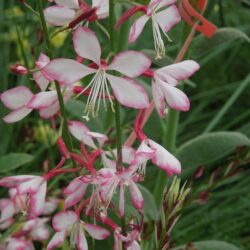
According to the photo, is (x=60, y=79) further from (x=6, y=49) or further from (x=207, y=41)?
(x=6, y=49)

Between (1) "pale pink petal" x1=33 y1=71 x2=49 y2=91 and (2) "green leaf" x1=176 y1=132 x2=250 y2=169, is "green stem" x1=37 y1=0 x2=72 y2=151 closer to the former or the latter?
(1) "pale pink petal" x1=33 y1=71 x2=49 y2=91

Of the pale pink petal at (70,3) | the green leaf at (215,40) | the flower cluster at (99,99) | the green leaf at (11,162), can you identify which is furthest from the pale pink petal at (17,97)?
the green leaf at (215,40)

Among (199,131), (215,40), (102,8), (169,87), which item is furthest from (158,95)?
(199,131)

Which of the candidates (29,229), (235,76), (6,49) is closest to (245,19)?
(235,76)

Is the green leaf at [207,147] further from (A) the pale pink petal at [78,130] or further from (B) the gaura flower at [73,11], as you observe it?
(B) the gaura flower at [73,11]

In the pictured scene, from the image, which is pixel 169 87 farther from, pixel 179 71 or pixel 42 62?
pixel 42 62

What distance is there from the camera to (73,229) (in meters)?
0.83

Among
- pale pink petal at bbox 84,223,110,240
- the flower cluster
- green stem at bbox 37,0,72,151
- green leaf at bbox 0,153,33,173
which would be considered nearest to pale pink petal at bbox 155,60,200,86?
the flower cluster

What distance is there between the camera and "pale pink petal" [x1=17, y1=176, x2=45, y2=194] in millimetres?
750

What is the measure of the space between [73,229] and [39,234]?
241 mm

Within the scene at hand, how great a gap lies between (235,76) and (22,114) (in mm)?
1418

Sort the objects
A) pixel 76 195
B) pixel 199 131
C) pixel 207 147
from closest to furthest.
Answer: pixel 76 195 < pixel 207 147 < pixel 199 131

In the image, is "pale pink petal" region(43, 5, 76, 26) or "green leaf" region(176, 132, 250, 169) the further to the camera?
"green leaf" region(176, 132, 250, 169)

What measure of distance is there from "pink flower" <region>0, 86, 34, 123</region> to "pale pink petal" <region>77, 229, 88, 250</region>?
0.16 meters
